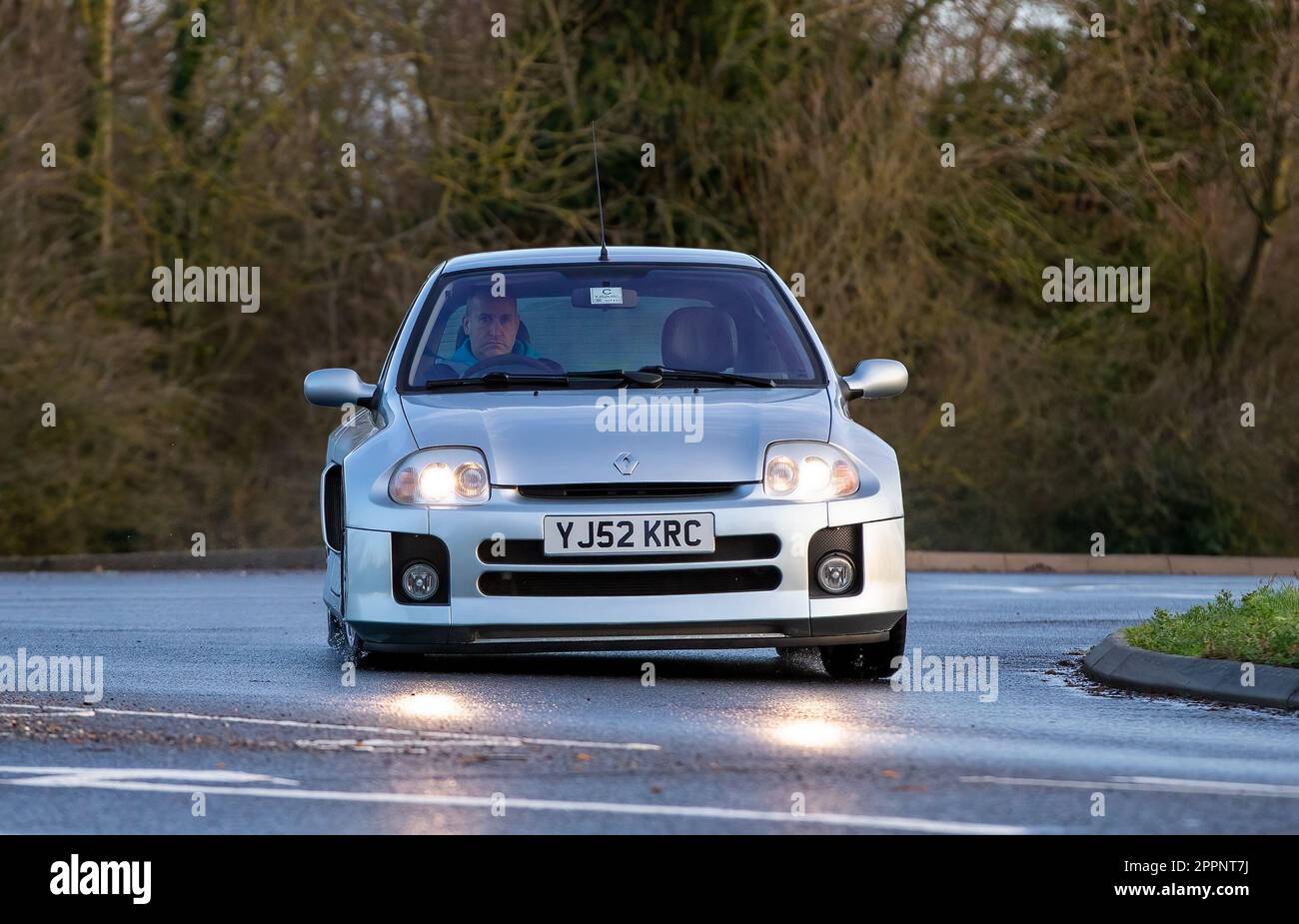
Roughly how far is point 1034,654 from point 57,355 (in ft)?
48.4

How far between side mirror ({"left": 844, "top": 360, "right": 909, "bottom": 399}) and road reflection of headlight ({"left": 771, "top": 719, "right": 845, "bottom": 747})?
7.94 feet

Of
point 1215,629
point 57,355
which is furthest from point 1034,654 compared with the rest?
point 57,355

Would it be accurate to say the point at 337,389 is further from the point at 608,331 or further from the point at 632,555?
the point at 632,555

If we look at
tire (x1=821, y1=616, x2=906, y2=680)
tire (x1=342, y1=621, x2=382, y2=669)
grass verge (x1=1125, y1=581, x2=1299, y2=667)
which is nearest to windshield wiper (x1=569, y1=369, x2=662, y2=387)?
tire (x1=821, y1=616, x2=906, y2=680)

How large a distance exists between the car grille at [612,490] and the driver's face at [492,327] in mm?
1327

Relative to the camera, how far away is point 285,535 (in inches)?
1067

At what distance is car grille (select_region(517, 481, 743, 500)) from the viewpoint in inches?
364

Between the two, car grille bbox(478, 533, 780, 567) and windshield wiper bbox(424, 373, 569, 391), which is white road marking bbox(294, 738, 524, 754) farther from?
windshield wiper bbox(424, 373, 569, 391)

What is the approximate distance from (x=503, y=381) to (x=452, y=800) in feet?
12.3

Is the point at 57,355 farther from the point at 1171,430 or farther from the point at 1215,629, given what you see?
the point at 1215,629

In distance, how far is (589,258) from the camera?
36.3 feet
